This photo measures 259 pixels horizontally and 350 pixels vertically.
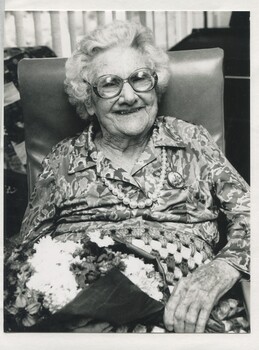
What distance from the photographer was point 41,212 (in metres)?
1.14

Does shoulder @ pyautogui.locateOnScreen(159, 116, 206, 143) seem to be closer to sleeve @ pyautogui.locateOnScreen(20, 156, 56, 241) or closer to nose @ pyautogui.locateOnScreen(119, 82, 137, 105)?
nose @ pyautogui.locateOnScreen(119, 82, 137, 105)

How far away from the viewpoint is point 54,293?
3.44 feet

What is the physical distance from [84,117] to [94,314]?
34 centimetres

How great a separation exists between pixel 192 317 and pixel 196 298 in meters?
0.03

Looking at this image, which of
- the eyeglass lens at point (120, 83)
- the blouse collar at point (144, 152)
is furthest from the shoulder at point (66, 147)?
the eyeglass lens at point (120, 83)

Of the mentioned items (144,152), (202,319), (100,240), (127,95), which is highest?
(127,95)

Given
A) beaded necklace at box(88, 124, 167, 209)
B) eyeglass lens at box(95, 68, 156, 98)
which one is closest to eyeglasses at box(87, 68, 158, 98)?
eyeglass lens at box(95, 68, 156, 98)

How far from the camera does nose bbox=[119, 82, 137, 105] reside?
1.08 metres

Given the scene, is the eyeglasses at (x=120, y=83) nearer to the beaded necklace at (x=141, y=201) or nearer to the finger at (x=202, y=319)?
the beaded necklace at (x=141, y=201)

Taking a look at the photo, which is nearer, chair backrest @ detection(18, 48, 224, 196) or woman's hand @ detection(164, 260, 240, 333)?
woman's hand @ detection(164, 260, 240, 333)

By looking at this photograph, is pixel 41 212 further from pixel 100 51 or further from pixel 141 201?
pixel 100 51

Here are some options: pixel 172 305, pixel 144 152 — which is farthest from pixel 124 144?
pixel 172 305
